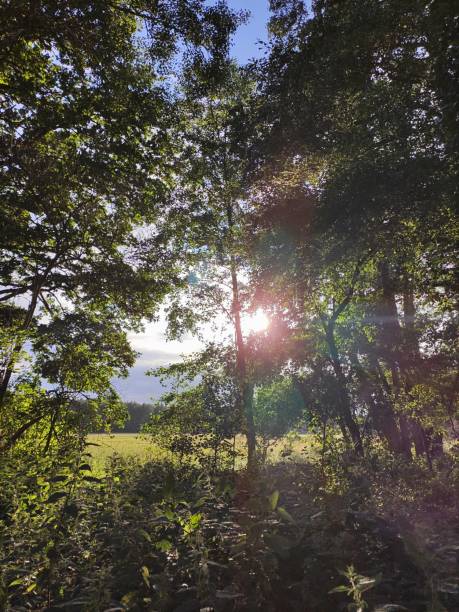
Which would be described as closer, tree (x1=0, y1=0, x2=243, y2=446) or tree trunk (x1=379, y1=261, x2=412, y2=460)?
tree (x1=0, y1=0, x2=243, y2=446)

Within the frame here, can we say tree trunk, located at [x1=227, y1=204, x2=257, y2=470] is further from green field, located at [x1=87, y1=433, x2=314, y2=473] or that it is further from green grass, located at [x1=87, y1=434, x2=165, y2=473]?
green grass, located at [x1=87, y1=434, x2=165, y2=473]

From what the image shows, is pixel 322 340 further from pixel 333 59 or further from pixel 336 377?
pixel 333 59

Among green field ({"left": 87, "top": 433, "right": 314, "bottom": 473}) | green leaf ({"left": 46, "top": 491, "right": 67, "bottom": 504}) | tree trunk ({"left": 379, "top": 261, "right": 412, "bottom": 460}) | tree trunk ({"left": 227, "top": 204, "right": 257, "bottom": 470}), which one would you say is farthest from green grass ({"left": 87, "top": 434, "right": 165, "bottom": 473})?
tree trunk ({"left": 379, "top": 261, "right": 412, "bottom": 460})

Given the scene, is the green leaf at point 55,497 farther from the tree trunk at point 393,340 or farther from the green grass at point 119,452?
the tree trunk at point 393,340

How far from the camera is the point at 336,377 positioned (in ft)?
53.0

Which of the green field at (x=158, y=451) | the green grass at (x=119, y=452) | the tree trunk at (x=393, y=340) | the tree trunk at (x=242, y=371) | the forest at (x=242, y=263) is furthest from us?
the tree trunk at (x=393, y=340)

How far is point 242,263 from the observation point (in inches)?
645

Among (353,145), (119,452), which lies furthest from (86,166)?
(119,452)

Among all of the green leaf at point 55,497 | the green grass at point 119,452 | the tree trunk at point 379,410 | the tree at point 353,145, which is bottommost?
the green leaf at point 55,497

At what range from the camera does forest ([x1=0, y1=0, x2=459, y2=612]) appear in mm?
2584

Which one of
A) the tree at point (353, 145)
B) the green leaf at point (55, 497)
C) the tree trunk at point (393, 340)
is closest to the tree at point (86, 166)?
the tree at point (353, 145)

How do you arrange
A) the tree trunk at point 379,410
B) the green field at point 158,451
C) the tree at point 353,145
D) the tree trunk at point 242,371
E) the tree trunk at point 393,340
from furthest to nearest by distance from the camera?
the tree trunk at point 379,410
the tree trunk at point 393,340
the tree trunk at point 242,371
the green field at point 158,451
the tree at point 353,145

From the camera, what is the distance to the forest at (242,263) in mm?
2584

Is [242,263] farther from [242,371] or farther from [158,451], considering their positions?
[158,451]
